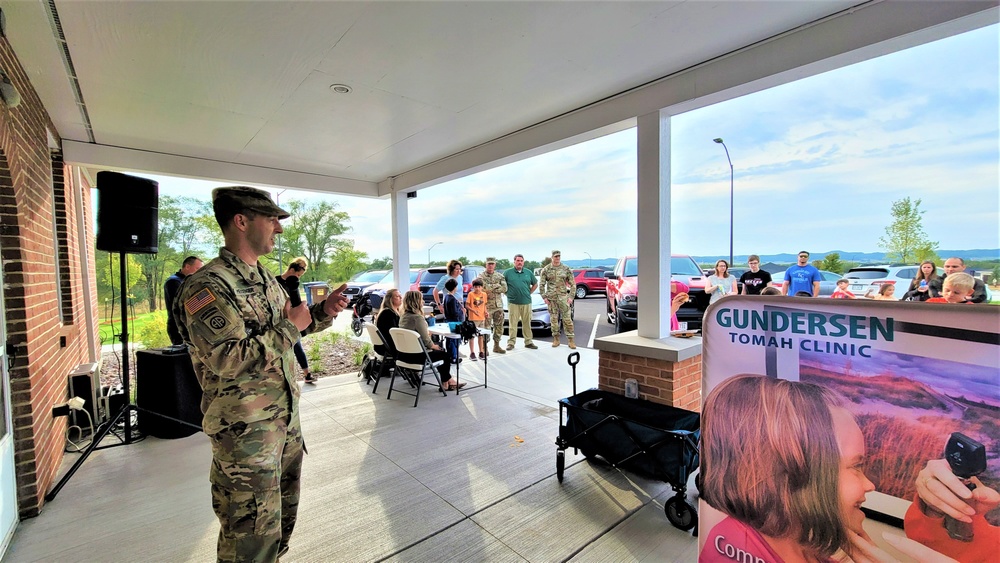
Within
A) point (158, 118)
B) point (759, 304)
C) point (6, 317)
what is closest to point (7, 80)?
point (6, 317)

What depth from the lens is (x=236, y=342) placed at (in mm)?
1387

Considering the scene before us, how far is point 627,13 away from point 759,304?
174 cm

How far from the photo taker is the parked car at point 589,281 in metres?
17.1

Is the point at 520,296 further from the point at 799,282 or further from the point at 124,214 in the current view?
the point at 124,214

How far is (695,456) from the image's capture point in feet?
6.89

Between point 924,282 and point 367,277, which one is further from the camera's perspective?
point 367,277

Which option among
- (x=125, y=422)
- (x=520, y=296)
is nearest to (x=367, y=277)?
(x=520, y=296)

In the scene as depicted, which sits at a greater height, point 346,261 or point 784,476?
point 346,261

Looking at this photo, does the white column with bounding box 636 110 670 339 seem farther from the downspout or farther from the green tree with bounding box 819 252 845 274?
the green tree with bounding box 819 252 845 274

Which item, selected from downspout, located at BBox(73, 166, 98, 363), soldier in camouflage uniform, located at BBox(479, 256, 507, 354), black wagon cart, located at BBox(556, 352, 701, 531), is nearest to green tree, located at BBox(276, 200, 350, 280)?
downspout, located at BBox(73, 166, 98, 363)

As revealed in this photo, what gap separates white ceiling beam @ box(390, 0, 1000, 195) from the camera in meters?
2.01

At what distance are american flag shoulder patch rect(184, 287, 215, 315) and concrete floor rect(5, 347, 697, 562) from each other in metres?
1.30

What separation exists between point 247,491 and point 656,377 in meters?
2.43

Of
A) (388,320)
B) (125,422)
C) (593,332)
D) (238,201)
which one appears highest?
(238,201)
